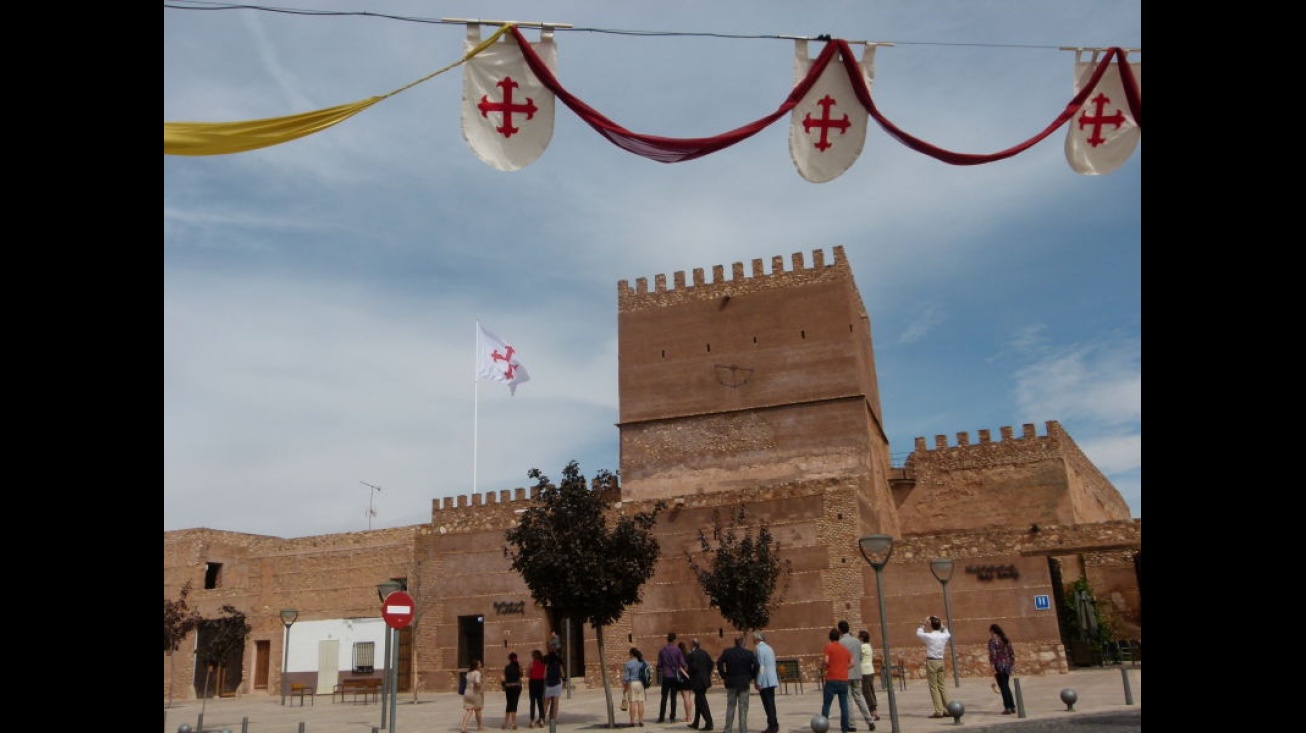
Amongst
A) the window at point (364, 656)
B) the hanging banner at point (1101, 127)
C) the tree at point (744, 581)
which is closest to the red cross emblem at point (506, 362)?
the window at point (364, 656)

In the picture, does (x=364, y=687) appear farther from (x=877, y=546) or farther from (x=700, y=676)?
→ (x=877, y=546)

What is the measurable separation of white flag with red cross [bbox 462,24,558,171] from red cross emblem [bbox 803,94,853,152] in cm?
209

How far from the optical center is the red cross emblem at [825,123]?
773 centimetres

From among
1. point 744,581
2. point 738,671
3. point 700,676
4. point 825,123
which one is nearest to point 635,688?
point 700,676

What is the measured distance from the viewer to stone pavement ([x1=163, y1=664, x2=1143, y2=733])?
14320mm

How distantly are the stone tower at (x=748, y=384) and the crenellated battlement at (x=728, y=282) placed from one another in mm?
36

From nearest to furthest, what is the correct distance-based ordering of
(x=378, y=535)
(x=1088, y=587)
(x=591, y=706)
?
(x=591, y=706)
(x=1088, y=587)
(x=378, y=535)

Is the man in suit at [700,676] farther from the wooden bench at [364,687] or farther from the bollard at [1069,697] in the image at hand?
the wooden bench at [364,687]


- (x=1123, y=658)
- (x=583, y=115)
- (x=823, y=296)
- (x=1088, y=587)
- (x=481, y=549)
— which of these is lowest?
(x=1123, y=658)

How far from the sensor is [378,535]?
34031 mm
